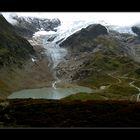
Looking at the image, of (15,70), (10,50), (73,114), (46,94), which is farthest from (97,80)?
(73,114)

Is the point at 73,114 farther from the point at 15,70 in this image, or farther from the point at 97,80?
the point at 15,70

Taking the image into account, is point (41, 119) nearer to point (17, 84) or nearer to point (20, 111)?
point (20, 111)

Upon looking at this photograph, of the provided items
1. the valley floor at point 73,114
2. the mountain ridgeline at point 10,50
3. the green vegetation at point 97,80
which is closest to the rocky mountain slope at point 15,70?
the mountain ridgeline at point 10,50

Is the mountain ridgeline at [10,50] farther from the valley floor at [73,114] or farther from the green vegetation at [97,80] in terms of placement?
the valley floor at [73,114]

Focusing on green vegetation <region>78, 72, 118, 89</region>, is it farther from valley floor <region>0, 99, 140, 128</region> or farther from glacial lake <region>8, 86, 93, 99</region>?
valley floor <region>0, 99, 140, 128</region>

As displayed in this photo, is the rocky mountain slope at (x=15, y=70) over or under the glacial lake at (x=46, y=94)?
over

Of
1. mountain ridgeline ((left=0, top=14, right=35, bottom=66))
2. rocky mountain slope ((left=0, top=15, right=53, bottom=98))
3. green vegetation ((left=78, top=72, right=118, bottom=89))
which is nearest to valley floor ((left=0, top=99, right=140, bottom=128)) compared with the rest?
rocky mountain slope ((left=0, top=15, right=53, bottom=98))

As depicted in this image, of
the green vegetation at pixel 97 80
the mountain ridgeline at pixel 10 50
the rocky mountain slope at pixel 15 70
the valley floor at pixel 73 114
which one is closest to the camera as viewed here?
the valley floor at pixel 73 114
